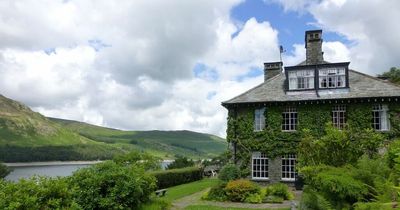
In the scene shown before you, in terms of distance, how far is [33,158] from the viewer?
577ft

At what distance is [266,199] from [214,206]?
3573 mm

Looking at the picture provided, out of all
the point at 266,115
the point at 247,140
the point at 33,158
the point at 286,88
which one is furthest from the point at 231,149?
the point at 33,158

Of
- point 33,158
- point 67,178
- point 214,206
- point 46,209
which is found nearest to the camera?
point 46,209

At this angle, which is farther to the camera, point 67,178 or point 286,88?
point 286,88

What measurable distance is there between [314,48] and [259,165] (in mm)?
10759

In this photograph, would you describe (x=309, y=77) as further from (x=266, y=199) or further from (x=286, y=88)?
(x=266, y=199)

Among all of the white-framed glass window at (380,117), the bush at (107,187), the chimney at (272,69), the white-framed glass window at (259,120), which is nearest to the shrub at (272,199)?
the bush at (107,187)

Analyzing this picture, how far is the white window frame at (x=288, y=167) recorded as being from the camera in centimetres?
2936

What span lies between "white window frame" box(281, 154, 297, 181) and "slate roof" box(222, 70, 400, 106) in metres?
4.32

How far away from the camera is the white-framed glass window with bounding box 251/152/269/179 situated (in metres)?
30.1

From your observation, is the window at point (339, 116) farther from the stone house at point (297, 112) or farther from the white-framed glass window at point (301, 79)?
the white-framed glass window at point (301, 79)

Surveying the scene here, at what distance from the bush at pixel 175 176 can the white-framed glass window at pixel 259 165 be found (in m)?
7.49

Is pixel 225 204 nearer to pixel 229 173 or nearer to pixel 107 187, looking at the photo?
pixel 229 173

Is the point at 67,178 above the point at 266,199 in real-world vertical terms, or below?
above
